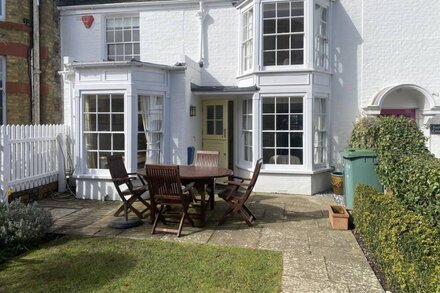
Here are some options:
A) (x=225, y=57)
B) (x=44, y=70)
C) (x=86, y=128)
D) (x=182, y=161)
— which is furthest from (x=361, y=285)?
(x=44, y=70)

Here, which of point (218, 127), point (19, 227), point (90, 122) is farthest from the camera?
point (218, 127)

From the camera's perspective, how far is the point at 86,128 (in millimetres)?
8977

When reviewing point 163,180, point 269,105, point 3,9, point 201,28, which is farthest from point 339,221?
point 3,9

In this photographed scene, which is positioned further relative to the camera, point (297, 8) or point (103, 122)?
point (297, 8)

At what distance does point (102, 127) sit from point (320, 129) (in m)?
5.85

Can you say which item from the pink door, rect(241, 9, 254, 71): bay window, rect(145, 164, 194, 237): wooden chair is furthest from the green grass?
the pink door

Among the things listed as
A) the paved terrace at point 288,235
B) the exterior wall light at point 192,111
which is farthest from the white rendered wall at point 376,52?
the exterior wall light at point 192,111

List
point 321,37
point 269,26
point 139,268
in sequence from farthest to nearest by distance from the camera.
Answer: point 321,37 → point 269,26 → point 139,268

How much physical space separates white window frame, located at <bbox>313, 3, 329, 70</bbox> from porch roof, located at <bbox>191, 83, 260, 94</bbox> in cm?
188

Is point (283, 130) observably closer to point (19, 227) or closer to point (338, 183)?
point (338, 183)

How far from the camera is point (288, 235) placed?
240 inches

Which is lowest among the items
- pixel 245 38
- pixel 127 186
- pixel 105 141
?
pixel 127 186

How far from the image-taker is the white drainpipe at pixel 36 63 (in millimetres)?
10859

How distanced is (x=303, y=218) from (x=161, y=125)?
4348mm
